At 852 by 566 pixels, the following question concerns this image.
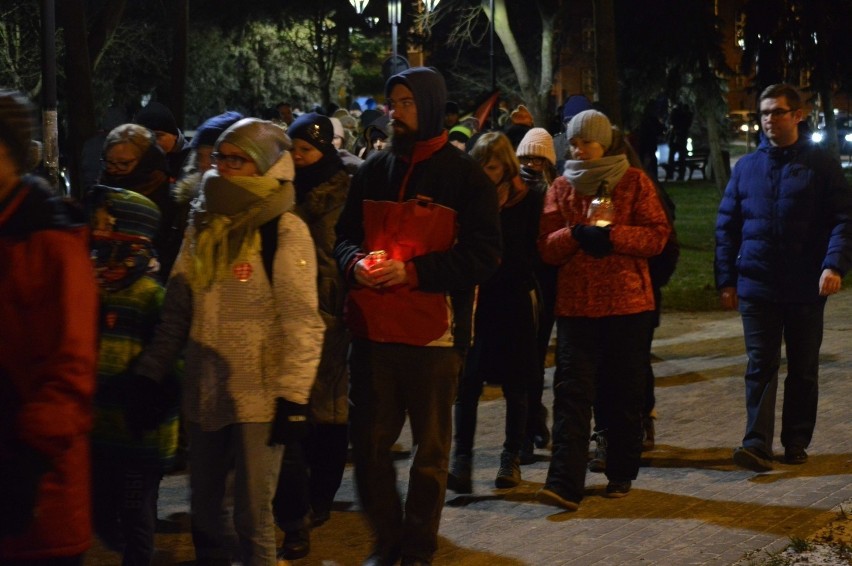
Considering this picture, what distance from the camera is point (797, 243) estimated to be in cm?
780

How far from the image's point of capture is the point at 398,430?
5.84m

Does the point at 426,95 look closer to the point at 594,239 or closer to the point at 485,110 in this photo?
the point at 594,239

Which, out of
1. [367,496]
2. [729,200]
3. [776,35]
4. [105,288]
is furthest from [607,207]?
[776,35]

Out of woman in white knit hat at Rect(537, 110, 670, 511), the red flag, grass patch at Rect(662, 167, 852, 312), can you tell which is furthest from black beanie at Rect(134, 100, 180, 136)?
grass patch at Rect(662, 167, 852, 312)

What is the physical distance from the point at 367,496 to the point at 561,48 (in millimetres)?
40610

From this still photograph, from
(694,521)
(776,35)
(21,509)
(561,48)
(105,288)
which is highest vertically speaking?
(561,48)

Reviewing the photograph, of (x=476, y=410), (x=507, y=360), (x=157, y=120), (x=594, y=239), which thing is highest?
(x=157, y=120)

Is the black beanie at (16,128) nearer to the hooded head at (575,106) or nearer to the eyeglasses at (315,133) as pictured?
the eyeglasses at (315,133)

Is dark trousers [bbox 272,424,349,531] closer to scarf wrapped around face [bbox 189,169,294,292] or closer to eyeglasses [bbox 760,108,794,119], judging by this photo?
scarf wrapped around face [bbox 189,169,294,292]

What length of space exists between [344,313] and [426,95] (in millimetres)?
1002

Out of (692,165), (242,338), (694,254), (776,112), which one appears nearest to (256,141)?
(242,338)

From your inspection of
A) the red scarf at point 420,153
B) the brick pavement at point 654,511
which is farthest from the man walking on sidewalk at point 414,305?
the brick pavement at point 654,511

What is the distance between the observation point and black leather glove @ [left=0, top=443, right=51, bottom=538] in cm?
345

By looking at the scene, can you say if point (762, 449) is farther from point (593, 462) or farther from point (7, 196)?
point (7, 196)
